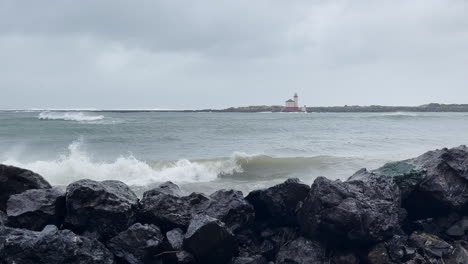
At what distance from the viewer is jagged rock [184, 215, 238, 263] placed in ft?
18.5

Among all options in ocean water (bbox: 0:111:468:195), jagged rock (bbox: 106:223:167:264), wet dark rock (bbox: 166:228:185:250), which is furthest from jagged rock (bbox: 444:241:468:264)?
ocean water (bbox: 0:111:468:195)

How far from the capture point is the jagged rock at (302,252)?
5.93m

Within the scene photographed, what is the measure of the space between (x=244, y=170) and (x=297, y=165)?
2683 mm

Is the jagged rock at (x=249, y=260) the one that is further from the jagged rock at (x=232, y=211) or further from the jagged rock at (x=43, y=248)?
the jagged rock at (x=43, y=248)

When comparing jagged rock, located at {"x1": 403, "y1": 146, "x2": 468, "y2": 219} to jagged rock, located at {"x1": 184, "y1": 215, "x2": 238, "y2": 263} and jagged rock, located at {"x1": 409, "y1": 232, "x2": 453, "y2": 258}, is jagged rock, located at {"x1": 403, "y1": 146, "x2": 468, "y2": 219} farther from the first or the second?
jagged rock, located at {"x1": 184, "y1": 215, "x2": 238, "y2": 263}

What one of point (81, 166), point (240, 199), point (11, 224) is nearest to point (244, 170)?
point (81, 166)

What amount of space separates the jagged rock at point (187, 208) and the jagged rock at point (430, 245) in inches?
86.3

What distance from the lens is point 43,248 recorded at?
4824 millimetres

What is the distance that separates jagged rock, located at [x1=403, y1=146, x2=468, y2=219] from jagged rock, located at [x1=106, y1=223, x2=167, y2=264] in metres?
3.84

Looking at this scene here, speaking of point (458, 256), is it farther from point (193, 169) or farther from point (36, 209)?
point (193, 169)

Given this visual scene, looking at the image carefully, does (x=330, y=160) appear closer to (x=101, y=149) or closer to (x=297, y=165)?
(x=297, y=165)

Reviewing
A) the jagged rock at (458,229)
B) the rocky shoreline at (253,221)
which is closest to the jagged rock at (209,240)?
the rocky shoreline at (253,221)

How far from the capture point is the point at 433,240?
248 inches

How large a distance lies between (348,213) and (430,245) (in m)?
1.30
